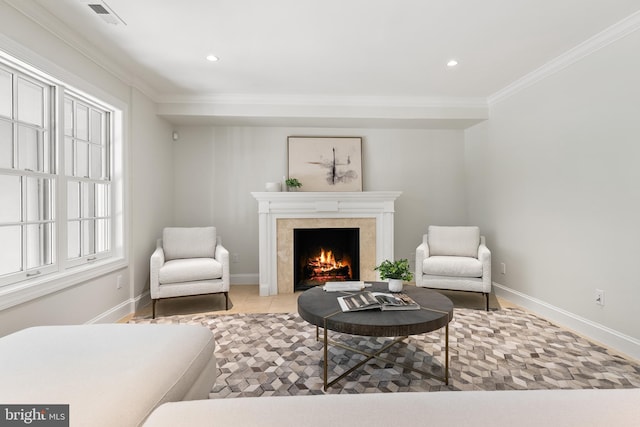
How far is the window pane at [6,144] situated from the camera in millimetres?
2074

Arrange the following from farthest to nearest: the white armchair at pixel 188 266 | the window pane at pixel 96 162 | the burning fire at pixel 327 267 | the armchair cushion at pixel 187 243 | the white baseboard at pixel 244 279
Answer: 1. the white baseboard at pixel 244 279
2. the burning fire at pixel 327 267
3. the armchair cushion at pixel 187 243
4. the white armchair at pixel 188 266
5. the window pane at pixel 96 162

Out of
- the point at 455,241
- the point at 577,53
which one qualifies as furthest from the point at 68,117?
the point at 577,53

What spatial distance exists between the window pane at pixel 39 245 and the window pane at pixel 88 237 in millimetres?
444

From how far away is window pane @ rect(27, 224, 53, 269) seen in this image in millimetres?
2285

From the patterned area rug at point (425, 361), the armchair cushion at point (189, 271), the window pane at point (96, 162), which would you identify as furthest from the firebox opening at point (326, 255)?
the window pane at point (96, 162)

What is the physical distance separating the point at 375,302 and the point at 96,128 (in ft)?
9.92

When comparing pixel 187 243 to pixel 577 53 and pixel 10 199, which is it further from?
pixel 577 53

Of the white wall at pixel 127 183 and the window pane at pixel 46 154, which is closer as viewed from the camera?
the white wall at pixel 127 183

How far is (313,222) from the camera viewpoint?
4133mm

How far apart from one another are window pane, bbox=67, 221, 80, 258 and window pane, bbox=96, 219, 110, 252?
27 centimetres

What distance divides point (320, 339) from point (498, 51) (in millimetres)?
2933

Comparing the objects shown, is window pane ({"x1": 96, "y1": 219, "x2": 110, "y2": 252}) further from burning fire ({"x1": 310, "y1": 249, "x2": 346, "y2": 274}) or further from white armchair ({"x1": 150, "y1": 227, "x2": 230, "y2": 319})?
burning fire ({"x1": 310, "y1": 249, "x2": 346, "y2": 274})

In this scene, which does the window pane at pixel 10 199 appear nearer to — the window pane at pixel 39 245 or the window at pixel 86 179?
the window pane at pixel 39 245

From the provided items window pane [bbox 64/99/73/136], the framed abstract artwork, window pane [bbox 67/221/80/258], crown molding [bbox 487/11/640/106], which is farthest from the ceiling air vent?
crown molding [bbox 487/11/640/106]
